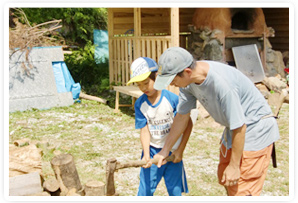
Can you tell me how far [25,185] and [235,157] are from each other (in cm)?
220

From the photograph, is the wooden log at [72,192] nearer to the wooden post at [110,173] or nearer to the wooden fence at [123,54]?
the wooden post at [110,173]

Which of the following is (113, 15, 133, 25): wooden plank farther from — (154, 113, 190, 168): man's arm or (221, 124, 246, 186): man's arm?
(221, 124, 246, 186): man's arm

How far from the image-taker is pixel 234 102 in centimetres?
268

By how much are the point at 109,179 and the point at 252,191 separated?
1.20 metres

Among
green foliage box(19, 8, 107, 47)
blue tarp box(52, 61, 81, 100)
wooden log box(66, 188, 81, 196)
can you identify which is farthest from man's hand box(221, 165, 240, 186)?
green foliage box(19, 8, 107, 47)

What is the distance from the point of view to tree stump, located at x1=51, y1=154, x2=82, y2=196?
3.72 m

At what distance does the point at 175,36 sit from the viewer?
27.5ft

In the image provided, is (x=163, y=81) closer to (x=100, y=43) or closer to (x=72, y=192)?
(x=72, y=192)

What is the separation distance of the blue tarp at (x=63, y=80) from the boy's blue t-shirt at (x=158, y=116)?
6.99 metres

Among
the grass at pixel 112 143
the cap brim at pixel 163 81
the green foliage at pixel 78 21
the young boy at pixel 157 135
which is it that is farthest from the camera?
the green foliage at pixel 78 21

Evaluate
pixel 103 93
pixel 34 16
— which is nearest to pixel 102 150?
pixel 103 93

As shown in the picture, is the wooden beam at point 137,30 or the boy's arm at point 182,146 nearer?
the boy's arm at point 182,146

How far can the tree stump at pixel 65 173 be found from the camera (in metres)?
3.72

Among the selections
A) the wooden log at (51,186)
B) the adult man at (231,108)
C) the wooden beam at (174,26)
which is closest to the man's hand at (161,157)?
the adult man at (231,108)
